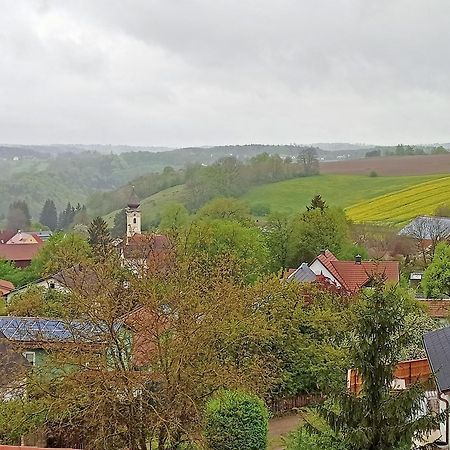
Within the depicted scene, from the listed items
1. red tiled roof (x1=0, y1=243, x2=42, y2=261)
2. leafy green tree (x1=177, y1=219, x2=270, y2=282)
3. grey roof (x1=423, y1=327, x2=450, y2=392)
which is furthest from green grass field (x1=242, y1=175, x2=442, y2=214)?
grey roof (x1=423, y1=327, x2=450, y2=392)

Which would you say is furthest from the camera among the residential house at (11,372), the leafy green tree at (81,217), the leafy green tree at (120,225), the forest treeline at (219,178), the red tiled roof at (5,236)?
the leafy green tree at (81,217)

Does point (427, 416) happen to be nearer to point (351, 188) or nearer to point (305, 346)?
point (305, 346)

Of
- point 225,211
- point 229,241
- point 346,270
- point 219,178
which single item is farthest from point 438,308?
point 219,178

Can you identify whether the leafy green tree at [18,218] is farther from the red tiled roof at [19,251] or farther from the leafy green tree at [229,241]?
the leafy green tree at [229,241]

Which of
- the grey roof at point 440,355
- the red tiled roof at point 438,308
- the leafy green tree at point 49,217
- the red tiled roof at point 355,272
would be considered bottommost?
the leafy green tree at point 49,217

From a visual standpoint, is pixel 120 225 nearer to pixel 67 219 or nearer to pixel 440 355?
pixel 67 219

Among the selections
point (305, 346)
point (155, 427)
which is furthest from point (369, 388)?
point (305, 346)

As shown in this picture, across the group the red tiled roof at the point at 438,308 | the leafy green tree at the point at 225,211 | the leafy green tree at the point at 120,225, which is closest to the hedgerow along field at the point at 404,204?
Answer: the leafy green tree at the point at 225,211
